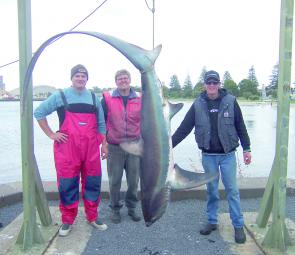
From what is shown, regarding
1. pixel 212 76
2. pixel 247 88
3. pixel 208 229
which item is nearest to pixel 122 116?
pixel 212 76

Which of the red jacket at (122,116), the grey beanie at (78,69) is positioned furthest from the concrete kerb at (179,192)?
the grey beanie at (78,69)

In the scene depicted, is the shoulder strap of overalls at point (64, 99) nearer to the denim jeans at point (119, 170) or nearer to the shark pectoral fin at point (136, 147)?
the denim jeans at point (119, 170)

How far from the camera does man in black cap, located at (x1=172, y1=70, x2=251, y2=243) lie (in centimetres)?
456

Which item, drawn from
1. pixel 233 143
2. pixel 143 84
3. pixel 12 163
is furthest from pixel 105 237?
pixel 12 163

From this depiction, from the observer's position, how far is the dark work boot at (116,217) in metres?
5.28

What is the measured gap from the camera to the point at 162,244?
4605 mm

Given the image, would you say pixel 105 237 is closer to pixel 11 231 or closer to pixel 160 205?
pixel 11 231

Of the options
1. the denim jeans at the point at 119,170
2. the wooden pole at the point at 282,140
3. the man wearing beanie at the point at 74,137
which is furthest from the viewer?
the denim jeans at the point at 119,170

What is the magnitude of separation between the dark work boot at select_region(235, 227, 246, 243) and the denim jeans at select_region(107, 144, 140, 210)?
1.47m

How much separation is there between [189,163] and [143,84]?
34.0ft

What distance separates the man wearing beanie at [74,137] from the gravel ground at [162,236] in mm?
552

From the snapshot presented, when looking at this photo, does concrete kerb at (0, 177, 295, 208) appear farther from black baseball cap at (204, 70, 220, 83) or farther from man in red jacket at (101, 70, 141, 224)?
black baseball cap at (204, 70, 220, 83)

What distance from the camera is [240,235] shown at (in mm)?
4617

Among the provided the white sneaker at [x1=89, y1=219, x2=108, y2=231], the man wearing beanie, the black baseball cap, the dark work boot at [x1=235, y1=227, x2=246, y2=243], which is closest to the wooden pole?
the dark work boot at [x1=235, y1=227, x2=246, y2=243]
